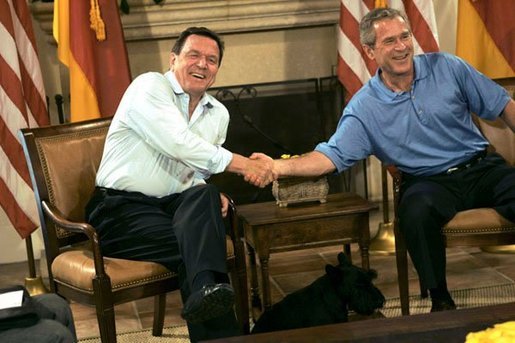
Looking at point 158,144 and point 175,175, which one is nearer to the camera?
point 158,144

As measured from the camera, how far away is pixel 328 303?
10.6 feet

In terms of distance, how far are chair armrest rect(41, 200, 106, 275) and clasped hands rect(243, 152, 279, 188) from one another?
0.66 metres

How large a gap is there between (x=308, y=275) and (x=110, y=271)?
154 cm

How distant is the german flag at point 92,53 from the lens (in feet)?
15.0

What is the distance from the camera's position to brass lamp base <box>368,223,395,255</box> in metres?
4.80

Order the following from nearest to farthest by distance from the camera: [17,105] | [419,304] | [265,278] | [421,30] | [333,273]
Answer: [333,273]
[265,278]
[419,304]
[17,105]
[421,30]

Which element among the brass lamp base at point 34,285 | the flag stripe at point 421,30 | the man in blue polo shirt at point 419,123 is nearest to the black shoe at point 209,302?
the man in blue polo shirt at point 419,123

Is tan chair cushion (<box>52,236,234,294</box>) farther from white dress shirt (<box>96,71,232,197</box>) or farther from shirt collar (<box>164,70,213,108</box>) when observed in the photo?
shirt collar (<box>164,70,213,108</box>)

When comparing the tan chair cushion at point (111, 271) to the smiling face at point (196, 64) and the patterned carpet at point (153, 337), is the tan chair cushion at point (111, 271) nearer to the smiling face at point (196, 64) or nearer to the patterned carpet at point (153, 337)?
the patterned carpet at point (153, 337)

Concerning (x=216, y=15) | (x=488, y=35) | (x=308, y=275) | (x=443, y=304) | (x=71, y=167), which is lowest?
(x=308, y=275)

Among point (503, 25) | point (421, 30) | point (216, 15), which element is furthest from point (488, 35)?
point (216, 15)

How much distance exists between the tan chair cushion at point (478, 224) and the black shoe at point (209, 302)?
0.92m

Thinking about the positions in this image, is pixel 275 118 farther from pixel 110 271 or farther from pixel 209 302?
pixel 209 302

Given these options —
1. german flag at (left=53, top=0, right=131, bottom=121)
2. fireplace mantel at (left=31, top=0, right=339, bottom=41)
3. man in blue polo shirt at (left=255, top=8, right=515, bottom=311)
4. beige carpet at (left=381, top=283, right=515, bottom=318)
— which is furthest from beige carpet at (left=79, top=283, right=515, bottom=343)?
fireplace mantel at (left=31, top=0, right=339, bottom=41)
